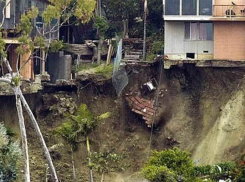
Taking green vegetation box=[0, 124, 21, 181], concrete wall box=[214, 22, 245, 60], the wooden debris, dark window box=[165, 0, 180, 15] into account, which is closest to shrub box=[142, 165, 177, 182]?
green vegetation box=[0, 124, 21, 181]

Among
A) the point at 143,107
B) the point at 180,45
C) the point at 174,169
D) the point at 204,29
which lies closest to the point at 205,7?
the point at 204,29

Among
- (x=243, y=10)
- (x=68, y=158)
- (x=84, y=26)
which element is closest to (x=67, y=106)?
(x=68, y=158)

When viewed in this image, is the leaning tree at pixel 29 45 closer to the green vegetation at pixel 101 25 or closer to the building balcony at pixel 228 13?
the building balcony at pixel 228 13

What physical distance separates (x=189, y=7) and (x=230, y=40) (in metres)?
2.47

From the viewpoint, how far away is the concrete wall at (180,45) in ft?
150

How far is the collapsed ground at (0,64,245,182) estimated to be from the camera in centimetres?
4472

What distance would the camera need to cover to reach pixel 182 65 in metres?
45.5

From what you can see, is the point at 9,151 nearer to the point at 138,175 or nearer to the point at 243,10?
the point at 138,175

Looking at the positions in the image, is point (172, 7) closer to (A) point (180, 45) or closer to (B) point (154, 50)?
(A) point (180, 45)

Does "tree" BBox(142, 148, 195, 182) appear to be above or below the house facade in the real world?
below

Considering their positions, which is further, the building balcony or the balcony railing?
the balcony railing

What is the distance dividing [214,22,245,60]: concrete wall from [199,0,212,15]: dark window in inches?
27.5

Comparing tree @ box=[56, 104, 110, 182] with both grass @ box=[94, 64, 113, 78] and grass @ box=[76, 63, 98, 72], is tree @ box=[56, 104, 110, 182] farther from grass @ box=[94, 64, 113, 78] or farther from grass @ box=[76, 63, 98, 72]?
grass @ box=[76, 63, 98, 72]

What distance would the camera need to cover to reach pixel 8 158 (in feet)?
135
